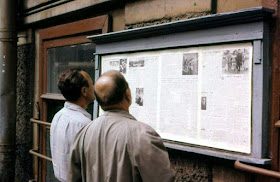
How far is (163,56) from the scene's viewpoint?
7.97ft

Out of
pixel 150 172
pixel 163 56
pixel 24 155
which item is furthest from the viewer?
pixel 24 155

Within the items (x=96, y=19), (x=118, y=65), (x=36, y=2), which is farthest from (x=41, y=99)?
(x=118, y=65)

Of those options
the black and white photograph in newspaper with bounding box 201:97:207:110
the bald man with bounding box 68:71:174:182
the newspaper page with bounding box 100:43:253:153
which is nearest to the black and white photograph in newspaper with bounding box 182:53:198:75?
the newspaper page with bounding box 100:43:253:153

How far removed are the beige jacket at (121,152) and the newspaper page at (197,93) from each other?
510 millimetres

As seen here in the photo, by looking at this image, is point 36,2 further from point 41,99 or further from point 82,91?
point 82,91

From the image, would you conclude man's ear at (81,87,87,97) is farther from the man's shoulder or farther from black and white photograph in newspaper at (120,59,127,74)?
black and white photograph in newspaper at (120,59,127,74)

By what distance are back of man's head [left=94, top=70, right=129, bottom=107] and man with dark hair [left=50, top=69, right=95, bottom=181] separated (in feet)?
1.81

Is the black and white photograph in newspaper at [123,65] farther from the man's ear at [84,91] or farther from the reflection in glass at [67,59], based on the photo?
the reflection in glass at [67,59]

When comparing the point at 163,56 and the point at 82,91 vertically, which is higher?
the point at 163,56

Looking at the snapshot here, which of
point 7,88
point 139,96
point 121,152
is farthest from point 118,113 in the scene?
point 7,88

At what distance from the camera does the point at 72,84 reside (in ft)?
7.87

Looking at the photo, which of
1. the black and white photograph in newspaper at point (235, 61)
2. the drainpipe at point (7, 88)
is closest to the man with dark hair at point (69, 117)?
the black and white photograph in newspaper at point (235, 61)

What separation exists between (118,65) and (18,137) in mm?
2800

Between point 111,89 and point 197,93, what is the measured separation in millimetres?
640
